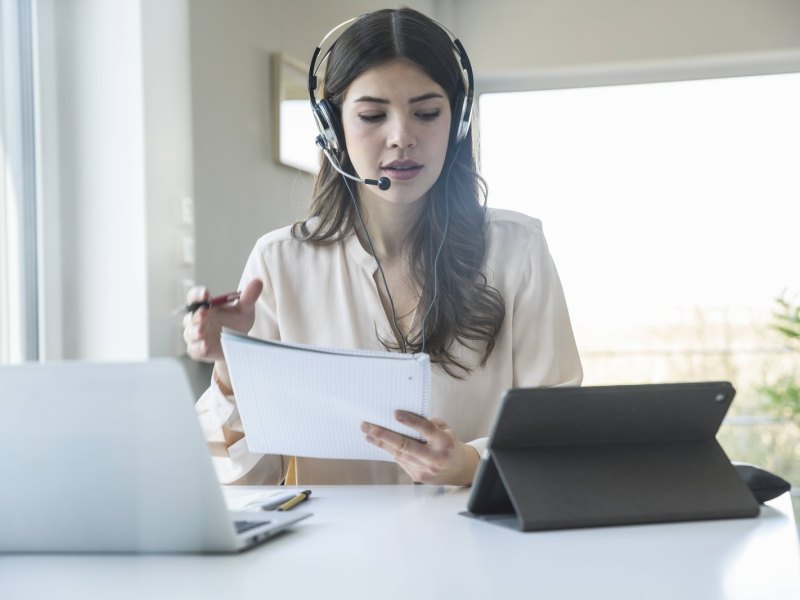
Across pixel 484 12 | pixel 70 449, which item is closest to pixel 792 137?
pixel 484 12

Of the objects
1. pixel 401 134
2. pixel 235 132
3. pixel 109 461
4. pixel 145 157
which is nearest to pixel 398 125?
pixel 401 134

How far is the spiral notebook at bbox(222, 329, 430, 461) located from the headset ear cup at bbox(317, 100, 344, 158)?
608 millimetres

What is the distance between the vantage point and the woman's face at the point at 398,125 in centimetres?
153

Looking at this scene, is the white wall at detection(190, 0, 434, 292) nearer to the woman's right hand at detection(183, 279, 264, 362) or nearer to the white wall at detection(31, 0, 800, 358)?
the white wall at detection(31, 0, 800, 358)

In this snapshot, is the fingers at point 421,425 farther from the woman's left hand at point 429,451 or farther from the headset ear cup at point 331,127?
the headset ear cup at point 331,127

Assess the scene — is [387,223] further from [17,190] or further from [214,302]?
[17,190]

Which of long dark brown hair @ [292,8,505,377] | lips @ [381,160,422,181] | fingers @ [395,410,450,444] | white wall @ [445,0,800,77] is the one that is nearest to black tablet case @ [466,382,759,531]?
fingers @ [395,410,450,444]

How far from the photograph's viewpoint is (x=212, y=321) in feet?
4.22

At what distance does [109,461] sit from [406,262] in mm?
956

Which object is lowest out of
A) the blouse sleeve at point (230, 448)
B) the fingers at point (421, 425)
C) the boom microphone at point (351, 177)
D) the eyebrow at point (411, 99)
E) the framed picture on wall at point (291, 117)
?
the blouse sleeve at point (230, 448)

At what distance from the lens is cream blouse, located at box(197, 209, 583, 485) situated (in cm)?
154

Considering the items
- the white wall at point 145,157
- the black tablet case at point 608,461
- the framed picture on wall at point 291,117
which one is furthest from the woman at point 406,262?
the framed picture on wall at point 291,117

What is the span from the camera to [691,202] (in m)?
4.20

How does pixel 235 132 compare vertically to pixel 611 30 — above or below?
below
